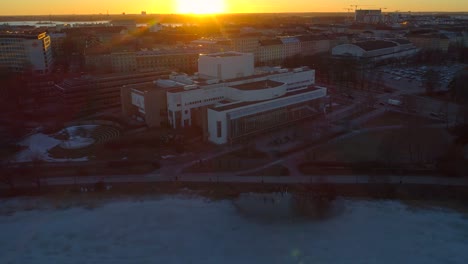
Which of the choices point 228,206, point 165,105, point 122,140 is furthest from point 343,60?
point 228,206

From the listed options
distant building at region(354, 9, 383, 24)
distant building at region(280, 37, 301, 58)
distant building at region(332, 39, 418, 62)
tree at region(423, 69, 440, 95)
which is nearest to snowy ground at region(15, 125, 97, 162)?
tree at region(423, 69, 440, 95)

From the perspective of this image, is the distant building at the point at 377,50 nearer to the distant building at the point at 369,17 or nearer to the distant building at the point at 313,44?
the distant building at the point at 313,44

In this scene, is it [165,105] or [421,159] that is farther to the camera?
[165,105]

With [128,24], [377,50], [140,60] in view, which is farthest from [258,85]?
[128,24]

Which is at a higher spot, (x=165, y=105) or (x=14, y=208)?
(x=165, y=105)

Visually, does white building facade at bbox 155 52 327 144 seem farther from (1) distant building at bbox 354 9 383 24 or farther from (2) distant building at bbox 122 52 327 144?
(1) distant building at bbox 354 9 383 24

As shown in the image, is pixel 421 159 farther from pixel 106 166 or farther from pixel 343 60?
pixel 343 60

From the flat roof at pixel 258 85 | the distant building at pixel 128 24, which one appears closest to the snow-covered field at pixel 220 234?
the flat roof at pixel 258 85
